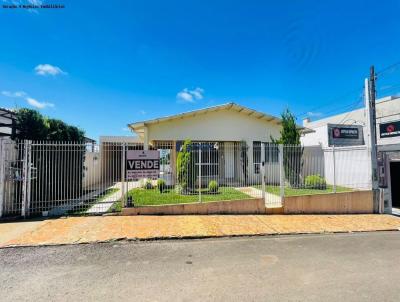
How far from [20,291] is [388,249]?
710cm

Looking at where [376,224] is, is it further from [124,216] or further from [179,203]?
[124,216]

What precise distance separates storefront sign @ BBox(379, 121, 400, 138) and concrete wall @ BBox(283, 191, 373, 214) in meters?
16.8

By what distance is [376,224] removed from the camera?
770cm

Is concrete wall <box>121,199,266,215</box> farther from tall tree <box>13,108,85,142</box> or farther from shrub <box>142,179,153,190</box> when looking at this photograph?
tall tree <box>13,108,85,142</box>

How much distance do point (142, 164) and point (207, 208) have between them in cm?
268

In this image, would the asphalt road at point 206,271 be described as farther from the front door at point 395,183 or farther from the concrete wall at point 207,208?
the front door at point 395,183

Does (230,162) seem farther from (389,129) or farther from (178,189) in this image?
(389,129)

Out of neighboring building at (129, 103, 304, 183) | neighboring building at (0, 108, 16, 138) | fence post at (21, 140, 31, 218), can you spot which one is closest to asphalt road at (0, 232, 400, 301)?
fence post at (21, 140, 31, 218)

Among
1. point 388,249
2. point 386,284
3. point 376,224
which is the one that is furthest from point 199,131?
point 386,284

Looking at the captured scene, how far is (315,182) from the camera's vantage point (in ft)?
32.3

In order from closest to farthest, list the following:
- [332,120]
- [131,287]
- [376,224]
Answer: [131,287] < [376,224] < [332,120]

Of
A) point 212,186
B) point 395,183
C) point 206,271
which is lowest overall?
point 206,271

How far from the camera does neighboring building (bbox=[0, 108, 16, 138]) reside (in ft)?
25.9

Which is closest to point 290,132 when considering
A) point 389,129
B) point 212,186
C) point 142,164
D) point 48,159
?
point 212,186
